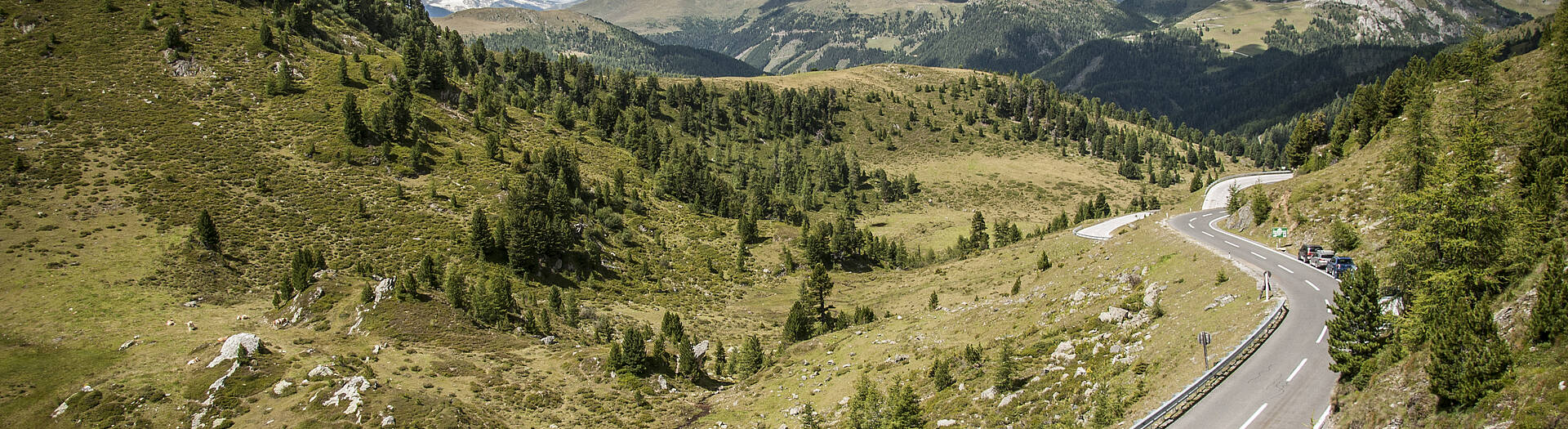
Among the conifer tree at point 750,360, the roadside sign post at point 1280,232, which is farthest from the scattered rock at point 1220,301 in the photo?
the conifer tree at point 750,360

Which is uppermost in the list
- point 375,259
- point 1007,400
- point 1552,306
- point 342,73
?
point 342,73

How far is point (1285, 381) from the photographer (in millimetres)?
25156

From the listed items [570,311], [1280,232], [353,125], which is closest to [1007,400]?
[1280,232]

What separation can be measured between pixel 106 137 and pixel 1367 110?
14663 centimetres

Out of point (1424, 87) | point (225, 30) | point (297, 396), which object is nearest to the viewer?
point (297, 396)

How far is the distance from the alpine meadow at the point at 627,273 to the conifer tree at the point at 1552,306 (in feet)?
0.30

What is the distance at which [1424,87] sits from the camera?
6519 centimetres

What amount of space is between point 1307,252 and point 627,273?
68.6 meters

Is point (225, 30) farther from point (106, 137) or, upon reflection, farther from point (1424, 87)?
point (1424, 87)

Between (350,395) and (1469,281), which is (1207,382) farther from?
(350,395)

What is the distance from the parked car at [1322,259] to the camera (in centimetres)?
4075

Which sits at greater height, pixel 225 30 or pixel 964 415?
pixel 225 30

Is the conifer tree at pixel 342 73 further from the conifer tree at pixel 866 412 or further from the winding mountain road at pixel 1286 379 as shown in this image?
the winding mountain road at pixel 1286 379

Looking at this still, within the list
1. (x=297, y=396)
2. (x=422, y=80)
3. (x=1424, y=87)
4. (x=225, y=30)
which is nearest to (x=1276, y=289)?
(x=1424, y=87)
